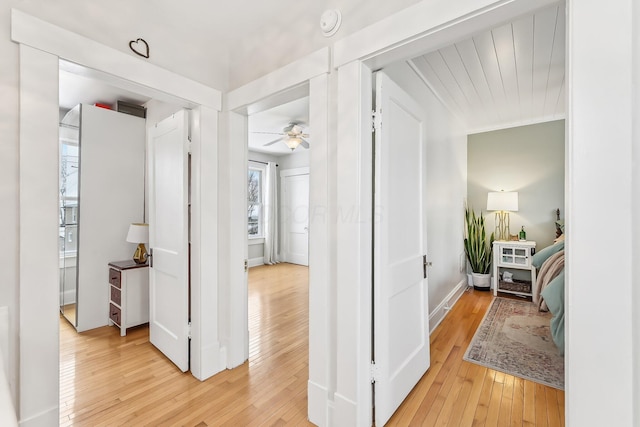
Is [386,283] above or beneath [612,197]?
beneath

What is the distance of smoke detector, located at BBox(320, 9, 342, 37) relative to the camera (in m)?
1.58

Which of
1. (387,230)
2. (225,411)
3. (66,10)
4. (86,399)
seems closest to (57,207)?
(66,10)

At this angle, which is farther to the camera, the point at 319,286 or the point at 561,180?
the point at 561,180

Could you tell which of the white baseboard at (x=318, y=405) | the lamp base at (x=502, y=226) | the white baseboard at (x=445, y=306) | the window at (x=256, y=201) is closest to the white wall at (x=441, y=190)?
the white baseboard at (x=445, y=306)

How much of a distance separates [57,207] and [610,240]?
2.31 m

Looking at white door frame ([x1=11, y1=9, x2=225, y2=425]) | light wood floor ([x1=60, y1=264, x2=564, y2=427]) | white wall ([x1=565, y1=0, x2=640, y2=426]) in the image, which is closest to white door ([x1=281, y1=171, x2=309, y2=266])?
light wood floor ([x1=60, y1=264, x2=564, y2=427])

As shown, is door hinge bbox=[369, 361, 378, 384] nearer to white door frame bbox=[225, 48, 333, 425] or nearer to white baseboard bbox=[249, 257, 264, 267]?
white door frame bbox=[225, 48, 333, 425]

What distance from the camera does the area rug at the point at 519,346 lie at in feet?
7.18

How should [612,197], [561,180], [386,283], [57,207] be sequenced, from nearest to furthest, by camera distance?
1. [612,197]
2. [57,207]
3. [386,283]
4. [561,180]

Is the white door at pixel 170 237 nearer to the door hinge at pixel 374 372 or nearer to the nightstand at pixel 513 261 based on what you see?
the door hinge at pixel 374 372

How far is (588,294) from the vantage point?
3.19ft

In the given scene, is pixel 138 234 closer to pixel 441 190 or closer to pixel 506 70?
pixel 441 190

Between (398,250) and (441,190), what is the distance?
72.1 inches

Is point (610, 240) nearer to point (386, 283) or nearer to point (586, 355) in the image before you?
point (586, 355)
